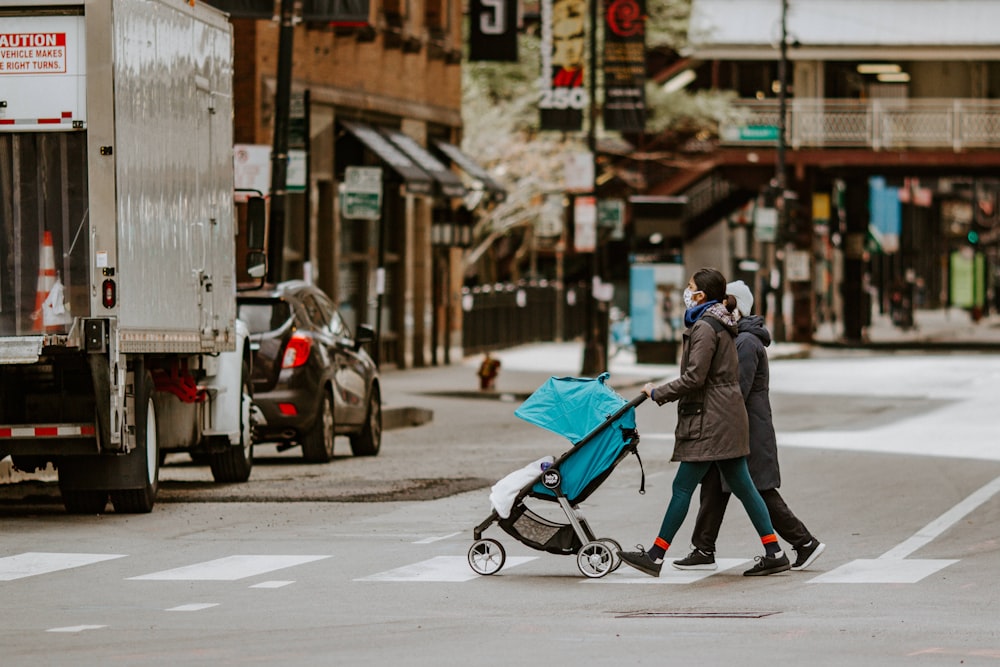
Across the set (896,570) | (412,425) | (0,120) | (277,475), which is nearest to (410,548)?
(896,570)

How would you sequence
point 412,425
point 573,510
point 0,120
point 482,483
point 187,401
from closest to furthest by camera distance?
1. point 573,510
2. point 0,120
3. point 187,401
4. point 482,483
5. point 412,425

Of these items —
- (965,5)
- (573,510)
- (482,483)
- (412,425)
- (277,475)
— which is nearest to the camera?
(573,510)

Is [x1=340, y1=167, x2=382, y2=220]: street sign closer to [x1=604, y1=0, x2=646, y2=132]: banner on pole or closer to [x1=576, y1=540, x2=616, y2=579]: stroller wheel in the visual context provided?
[x1=604, y1=0, x2=646, y2=132]: banner on pole

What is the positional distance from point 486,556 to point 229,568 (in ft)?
5.00

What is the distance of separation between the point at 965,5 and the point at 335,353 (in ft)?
127

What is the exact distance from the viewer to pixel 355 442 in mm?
21312

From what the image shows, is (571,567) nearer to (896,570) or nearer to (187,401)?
(896,570)

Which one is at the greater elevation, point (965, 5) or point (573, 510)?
point (965, 5)

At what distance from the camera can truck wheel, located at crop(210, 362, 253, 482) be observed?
18047 mm

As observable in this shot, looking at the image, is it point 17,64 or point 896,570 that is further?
point 17,64

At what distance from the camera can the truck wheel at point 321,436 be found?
19.8 meters

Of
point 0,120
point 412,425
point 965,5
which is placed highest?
point 965,5

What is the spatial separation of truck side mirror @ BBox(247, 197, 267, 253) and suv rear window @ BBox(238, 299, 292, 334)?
35.6 inches

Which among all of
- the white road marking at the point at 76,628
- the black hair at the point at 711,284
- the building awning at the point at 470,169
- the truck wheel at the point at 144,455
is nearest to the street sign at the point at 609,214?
the building awning at the point at 470,169
